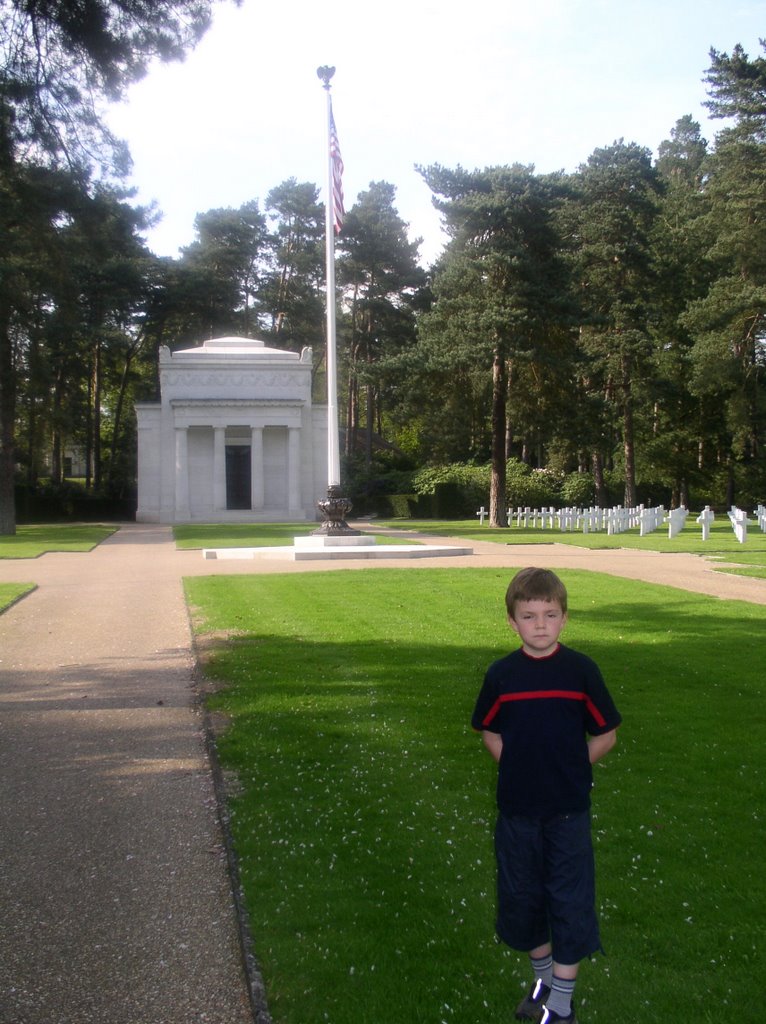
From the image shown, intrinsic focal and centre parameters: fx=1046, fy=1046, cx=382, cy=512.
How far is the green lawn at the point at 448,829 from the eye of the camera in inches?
142

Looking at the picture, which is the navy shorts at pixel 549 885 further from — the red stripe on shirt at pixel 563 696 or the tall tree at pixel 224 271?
the tall tree at pixel 224 271

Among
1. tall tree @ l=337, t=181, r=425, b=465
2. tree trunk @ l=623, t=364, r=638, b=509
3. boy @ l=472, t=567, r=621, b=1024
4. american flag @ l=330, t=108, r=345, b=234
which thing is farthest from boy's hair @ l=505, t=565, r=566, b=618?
tall tree @ l=337, t=181, r=425, b=465

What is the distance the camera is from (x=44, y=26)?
9.73m

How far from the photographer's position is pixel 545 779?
3414mm

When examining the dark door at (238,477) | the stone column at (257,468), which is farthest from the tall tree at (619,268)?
the dark door at (238,477)

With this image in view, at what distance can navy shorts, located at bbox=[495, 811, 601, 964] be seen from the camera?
3357mm

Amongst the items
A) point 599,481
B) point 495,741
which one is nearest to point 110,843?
point 495,741

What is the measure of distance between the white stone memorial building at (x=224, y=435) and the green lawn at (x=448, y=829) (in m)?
41.5

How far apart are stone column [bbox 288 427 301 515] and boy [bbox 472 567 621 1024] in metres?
48.1

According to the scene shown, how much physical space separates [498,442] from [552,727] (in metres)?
37.0

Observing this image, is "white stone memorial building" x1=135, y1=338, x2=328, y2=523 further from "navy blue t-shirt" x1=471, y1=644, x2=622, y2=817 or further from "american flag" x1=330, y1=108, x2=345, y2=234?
"navy blue t-shirt" x1=471, y1=644, x2=622, y2=817

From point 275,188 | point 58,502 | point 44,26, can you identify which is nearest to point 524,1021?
point 44,26

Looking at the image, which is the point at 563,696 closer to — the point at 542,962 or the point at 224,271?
the point at 542,962

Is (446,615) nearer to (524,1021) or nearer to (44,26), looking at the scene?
(44,26)
